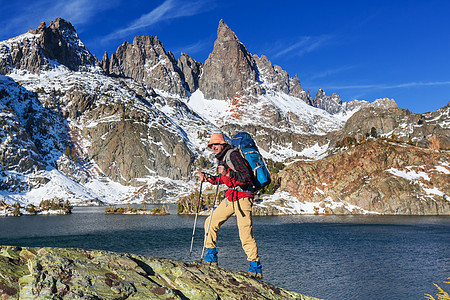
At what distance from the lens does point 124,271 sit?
347 inches

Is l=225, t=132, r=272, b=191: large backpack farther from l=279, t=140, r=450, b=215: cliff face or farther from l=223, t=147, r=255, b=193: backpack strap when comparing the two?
l=279, t=140, r=450, b=215: cliff face

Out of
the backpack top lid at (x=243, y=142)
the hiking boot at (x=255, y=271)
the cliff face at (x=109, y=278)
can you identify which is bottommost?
the hiking boot at (x=255, y=271)

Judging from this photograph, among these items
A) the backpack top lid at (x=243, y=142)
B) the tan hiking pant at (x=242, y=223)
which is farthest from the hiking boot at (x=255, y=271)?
the backpack top lid at (x=243, y=142)

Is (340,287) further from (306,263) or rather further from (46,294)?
(46,294)

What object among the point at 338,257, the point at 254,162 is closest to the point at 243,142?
the point at 254,162

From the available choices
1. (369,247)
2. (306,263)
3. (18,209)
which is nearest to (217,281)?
(306,263)

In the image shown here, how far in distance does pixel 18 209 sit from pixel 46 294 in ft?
589

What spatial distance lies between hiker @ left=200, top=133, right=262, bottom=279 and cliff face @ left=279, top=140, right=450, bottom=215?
14023 cm

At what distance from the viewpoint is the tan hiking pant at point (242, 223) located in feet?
39.3

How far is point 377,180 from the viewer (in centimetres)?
14375

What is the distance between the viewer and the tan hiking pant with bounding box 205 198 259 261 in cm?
1199

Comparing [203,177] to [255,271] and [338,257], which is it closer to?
[255,271]

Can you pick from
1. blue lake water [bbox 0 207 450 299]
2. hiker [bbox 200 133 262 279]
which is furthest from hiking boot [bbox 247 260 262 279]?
blue lake water [bbox 0 207 450 299]

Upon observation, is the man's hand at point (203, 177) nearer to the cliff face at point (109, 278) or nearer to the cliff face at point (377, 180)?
the cliff face at point (109, 278)
